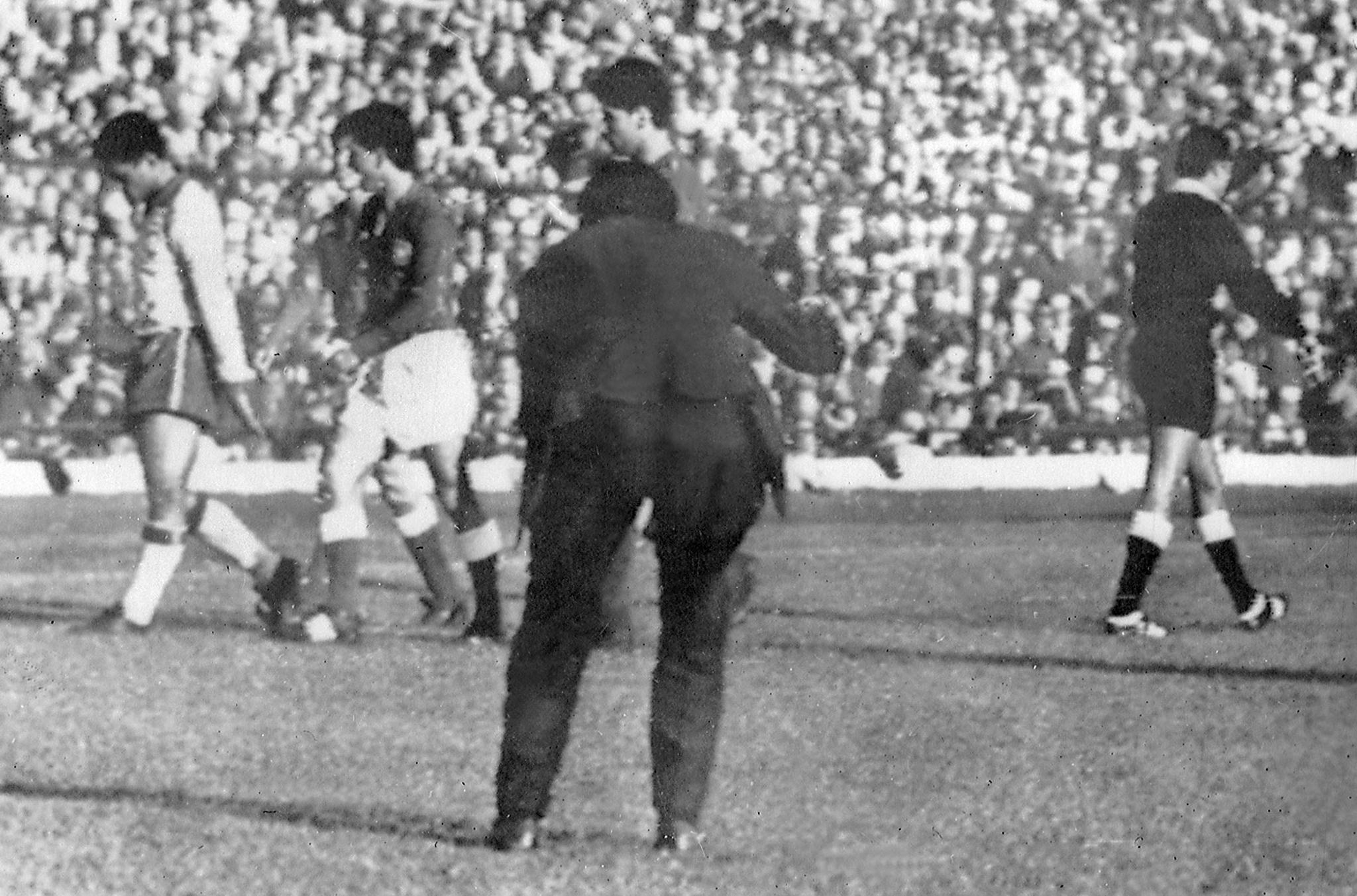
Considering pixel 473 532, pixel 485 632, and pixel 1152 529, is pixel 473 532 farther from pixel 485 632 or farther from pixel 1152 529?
pixel 1152 529

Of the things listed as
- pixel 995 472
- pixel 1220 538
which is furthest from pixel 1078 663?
pixel 995 472

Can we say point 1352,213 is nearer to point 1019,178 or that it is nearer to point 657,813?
point 1019,178

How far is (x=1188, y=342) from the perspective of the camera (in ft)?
21.3

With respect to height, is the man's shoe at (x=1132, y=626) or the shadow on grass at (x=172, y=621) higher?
the man's shoe at (x=1132, y=626)

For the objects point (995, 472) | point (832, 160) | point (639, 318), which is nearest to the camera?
point (639, 318)

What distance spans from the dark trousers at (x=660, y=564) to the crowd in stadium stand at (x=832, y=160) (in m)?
5.73

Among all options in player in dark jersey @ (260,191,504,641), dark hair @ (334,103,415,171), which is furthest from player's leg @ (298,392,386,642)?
dark hair @ (334,103,415,171)

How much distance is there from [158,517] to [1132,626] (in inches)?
93.4

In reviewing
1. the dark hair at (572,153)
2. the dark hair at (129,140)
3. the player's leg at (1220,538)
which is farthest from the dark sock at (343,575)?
the player's leg at (1220,538)

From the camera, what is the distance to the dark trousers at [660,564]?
4.02 meters

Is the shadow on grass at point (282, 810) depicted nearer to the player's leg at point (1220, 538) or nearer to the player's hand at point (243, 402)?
the player's hand at point (243, 402)

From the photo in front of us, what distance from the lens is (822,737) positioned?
5.18 metres

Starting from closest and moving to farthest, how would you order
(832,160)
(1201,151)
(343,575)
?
1. (1201,151)
2. (343,575)
3. (832,160)

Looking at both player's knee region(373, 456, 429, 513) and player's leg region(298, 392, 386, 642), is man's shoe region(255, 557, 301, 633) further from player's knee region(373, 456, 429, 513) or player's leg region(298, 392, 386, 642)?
player's knee region(373, 456, 429, 513)
